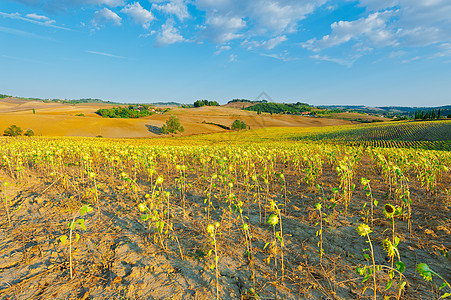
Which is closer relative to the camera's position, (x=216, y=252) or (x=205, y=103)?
(x=216, y=252)

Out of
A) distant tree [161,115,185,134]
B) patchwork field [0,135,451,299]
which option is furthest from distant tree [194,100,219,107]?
patchwork field [0,135,451,299]

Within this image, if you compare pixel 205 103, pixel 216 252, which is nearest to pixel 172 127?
pixel 216 252

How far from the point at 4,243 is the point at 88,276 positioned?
2.65 metres

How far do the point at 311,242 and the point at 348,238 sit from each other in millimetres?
1045

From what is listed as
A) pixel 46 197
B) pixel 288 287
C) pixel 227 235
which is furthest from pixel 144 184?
pixel 288 287

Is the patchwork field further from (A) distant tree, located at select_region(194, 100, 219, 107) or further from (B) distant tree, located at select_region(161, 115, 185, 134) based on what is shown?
(A) distant tree, located at select_region(194, 100, 219, 107)

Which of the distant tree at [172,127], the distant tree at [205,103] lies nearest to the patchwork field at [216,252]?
the distant tree at [172,127]

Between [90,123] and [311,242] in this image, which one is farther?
[90,123]

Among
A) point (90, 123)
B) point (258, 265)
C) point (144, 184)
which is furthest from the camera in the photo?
point (90, 123)

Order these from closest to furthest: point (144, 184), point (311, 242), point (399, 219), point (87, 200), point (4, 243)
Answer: point (4, 243) → point (311, 242) → point (399, 219) → point (87, 200) → point (144, 184)

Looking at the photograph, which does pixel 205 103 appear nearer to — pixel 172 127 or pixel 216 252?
pixel 172 127

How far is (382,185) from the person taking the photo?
9.62m

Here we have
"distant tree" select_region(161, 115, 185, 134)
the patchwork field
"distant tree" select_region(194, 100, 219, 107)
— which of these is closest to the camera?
the patchwork field

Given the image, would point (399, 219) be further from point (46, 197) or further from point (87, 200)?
point (46, 197)
